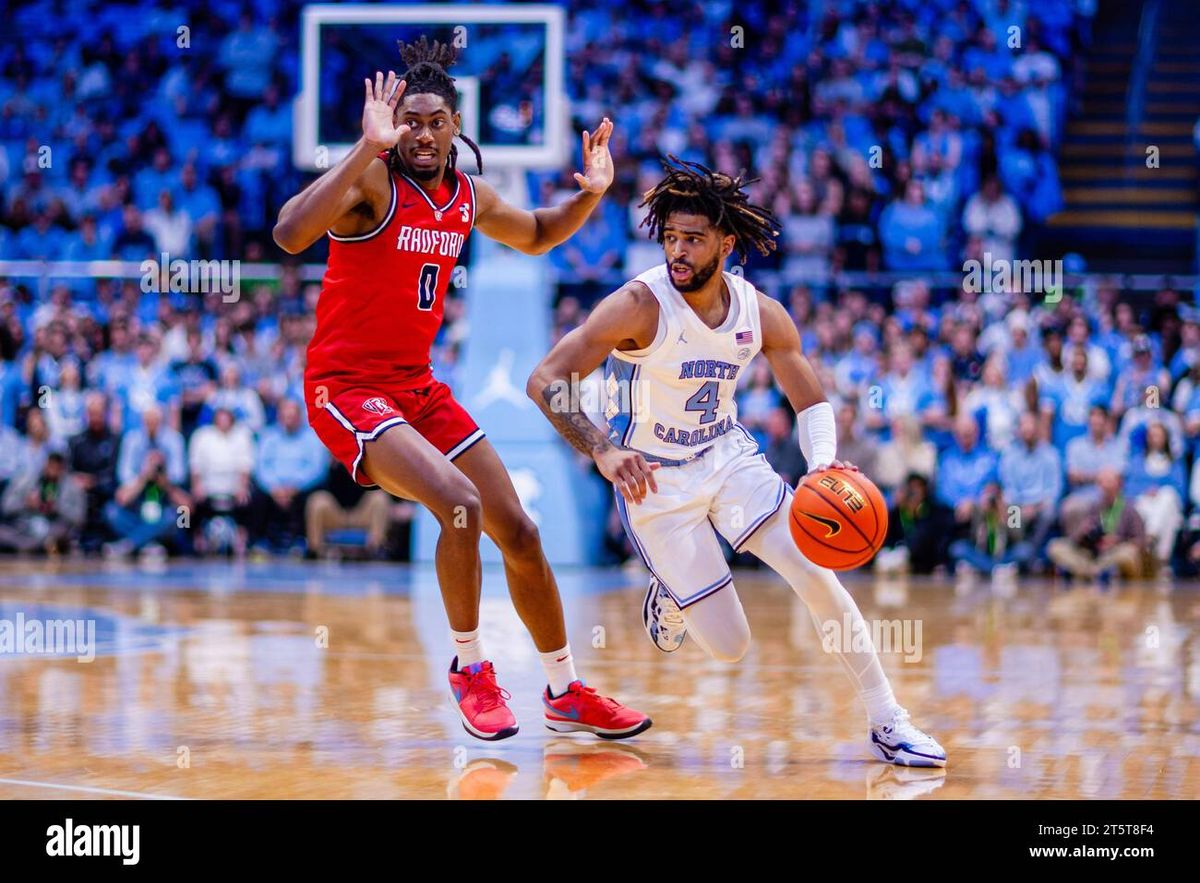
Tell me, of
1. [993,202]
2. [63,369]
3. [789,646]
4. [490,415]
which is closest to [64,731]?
[789,646]

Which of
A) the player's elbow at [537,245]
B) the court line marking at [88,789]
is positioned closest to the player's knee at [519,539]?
the player's elbow at [537,245]

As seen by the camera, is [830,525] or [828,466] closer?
[830,525]

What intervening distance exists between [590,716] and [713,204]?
1863mm

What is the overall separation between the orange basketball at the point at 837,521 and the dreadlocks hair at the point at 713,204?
0.95 m

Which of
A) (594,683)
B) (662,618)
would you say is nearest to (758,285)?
(594,683)

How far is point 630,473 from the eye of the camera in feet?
16.6

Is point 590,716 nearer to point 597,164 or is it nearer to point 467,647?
point 467,647

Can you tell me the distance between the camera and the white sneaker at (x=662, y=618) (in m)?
5.86

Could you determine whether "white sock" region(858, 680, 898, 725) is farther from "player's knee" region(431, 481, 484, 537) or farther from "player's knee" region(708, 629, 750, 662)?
"player's knee" region(431, 481, 484, 537)

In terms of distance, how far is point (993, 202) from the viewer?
14.7 metres

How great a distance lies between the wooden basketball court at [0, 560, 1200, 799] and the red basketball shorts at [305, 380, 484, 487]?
103 centimetres

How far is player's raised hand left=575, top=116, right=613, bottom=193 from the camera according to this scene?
5.85m

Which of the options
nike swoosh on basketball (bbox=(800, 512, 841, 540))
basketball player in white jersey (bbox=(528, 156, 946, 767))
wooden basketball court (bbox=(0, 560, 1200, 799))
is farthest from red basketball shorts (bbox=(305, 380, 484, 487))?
nike swoosh on basketball (bbox=(800, 512, 841, 540))

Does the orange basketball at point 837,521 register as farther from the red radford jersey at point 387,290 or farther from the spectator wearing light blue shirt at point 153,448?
the spectator wearing light blue shirt at point 153,448
